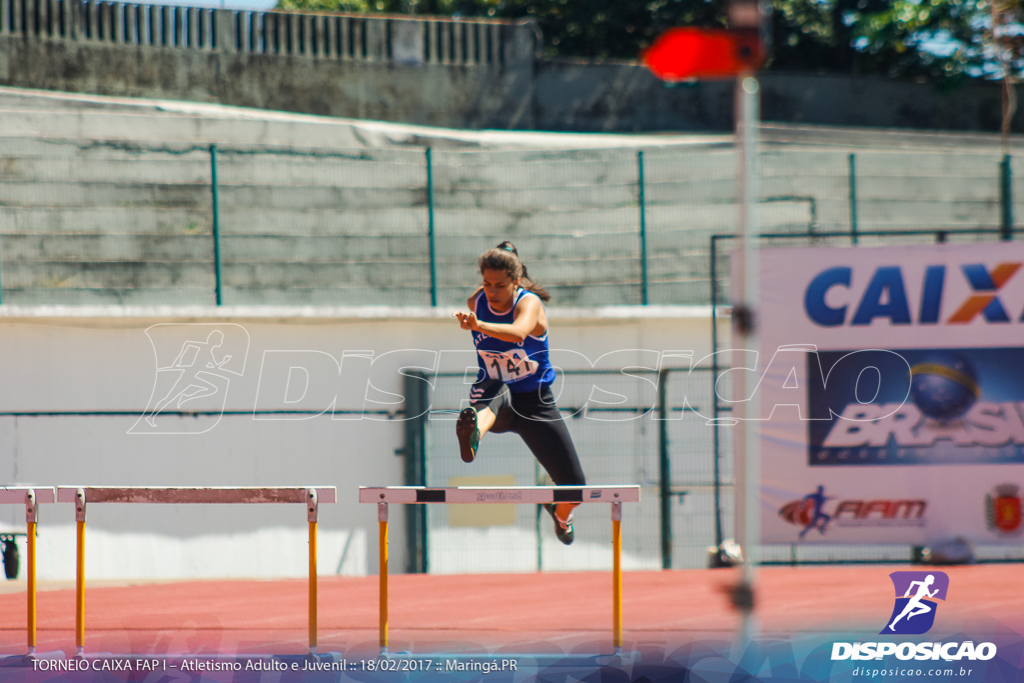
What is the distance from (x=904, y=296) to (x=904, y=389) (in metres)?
0.80

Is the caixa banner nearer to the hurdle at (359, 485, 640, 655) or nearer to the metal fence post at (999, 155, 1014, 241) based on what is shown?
the hurdle at (359, 485, 640, 655)

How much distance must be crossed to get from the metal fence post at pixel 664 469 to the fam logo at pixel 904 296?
338 cm

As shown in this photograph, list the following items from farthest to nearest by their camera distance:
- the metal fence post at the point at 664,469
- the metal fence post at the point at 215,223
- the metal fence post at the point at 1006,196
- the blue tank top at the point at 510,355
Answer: the metal fence post at the point at 1006,196
the metal fence post at the point at 215,223
the metal fence post at the point at 664,469
the blue tank top at the point at 510,355

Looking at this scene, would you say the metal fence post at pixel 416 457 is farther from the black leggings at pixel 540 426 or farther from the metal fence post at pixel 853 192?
the metal fence post at pixel 853 192

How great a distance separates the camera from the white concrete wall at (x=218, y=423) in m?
11.7

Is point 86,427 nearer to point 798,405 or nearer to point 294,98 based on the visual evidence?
point 798,405

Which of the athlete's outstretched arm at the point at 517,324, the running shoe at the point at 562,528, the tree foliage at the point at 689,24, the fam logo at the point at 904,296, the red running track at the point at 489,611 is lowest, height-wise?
the red running track at the point at 489,611

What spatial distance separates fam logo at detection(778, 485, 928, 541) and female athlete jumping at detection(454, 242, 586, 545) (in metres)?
2.85

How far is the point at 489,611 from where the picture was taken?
8641 mm

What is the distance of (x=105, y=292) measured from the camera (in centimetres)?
1304

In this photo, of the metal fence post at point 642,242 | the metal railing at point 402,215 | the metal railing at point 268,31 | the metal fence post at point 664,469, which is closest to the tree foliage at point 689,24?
the metal railing at point 268,31

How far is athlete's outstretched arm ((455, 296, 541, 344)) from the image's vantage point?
245 inches

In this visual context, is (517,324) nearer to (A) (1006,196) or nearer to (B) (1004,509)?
(B) (1004,509)

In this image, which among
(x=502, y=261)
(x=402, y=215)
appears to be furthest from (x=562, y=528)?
(x=402, y=215)
